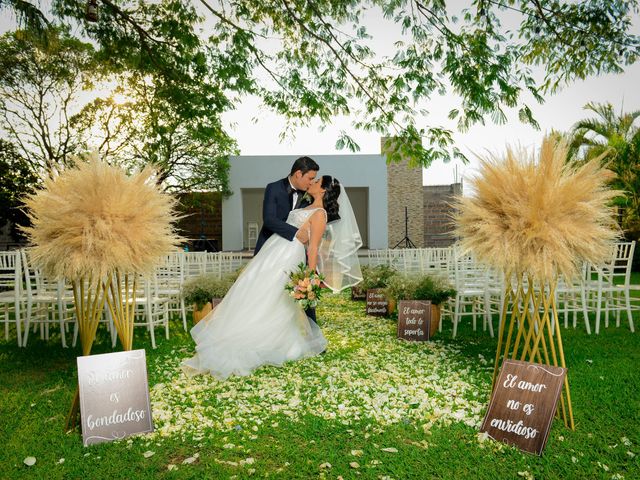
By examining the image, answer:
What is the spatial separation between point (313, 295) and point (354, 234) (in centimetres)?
100

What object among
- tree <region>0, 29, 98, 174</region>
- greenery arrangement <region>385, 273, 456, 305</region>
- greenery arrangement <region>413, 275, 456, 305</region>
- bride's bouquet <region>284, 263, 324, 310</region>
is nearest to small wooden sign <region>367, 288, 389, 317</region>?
greenery arrangement <region>385, 273, 456, 305</region>

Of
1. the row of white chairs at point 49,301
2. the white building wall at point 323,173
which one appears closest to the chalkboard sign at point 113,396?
the row of white chairs at point 49,301

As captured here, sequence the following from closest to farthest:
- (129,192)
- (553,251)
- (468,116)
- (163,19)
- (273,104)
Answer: (553,251) → (129,192) → (468,116) → (163,19) → (273,104)

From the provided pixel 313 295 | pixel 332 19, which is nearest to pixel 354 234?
pixel 313 295

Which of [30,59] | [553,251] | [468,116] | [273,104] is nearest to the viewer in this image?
[553,251]

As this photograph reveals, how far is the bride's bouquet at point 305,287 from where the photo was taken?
3885 mm

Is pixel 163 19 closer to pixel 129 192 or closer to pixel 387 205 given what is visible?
pixel 129 192

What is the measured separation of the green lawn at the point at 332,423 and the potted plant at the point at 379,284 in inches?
85.0

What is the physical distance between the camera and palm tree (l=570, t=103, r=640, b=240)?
1297cm

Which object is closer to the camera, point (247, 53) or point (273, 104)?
point (247, 53)

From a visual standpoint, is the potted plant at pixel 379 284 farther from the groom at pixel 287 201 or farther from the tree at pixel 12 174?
the tree at pixel 12 174

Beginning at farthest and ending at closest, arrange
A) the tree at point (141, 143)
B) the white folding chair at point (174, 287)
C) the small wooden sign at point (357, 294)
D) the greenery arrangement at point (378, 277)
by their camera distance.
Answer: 1. the tree at point (141, 143)
2. the small wooden sign at point (357, 294)
3. the greenery arrangement at point (378, 277)
4. the white folding chair at point (174, 287)

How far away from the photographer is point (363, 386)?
11.3 feet

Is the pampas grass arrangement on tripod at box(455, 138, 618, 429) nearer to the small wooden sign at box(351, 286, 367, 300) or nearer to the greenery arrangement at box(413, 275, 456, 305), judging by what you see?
the greenery arrangement at box(413, 275, 456, 305)
